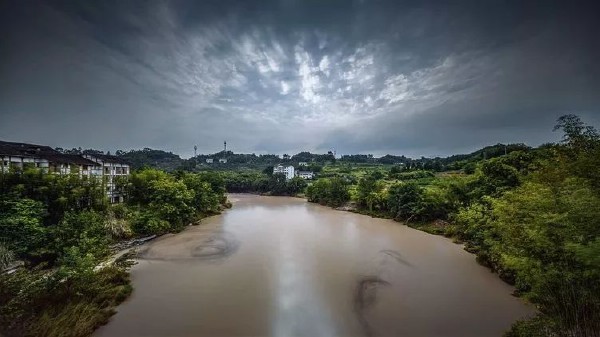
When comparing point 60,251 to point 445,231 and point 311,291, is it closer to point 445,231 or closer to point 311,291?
point 311,291

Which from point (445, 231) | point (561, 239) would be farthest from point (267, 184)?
point (561, 239)

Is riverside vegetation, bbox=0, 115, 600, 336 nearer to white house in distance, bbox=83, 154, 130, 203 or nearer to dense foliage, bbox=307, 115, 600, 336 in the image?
dense foliage, bbox=307, 115, 600, 336

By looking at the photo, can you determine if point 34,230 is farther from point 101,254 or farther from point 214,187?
point 214,187

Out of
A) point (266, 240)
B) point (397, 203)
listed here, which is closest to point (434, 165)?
point (397, 203)

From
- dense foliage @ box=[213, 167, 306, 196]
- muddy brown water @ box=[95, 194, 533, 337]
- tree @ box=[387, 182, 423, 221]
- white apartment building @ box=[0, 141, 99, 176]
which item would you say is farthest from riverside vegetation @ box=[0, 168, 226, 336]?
dense foliage @ box=[213, 167, 306, 196]

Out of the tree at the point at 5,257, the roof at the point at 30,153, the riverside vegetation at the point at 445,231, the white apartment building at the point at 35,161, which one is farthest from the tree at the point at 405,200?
the roof at the point at 30,153

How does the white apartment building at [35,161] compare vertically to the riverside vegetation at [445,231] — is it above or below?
above

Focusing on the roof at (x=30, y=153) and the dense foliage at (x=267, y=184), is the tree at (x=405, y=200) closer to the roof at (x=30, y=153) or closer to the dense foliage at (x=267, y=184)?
the roof at (x=30, y=153)
